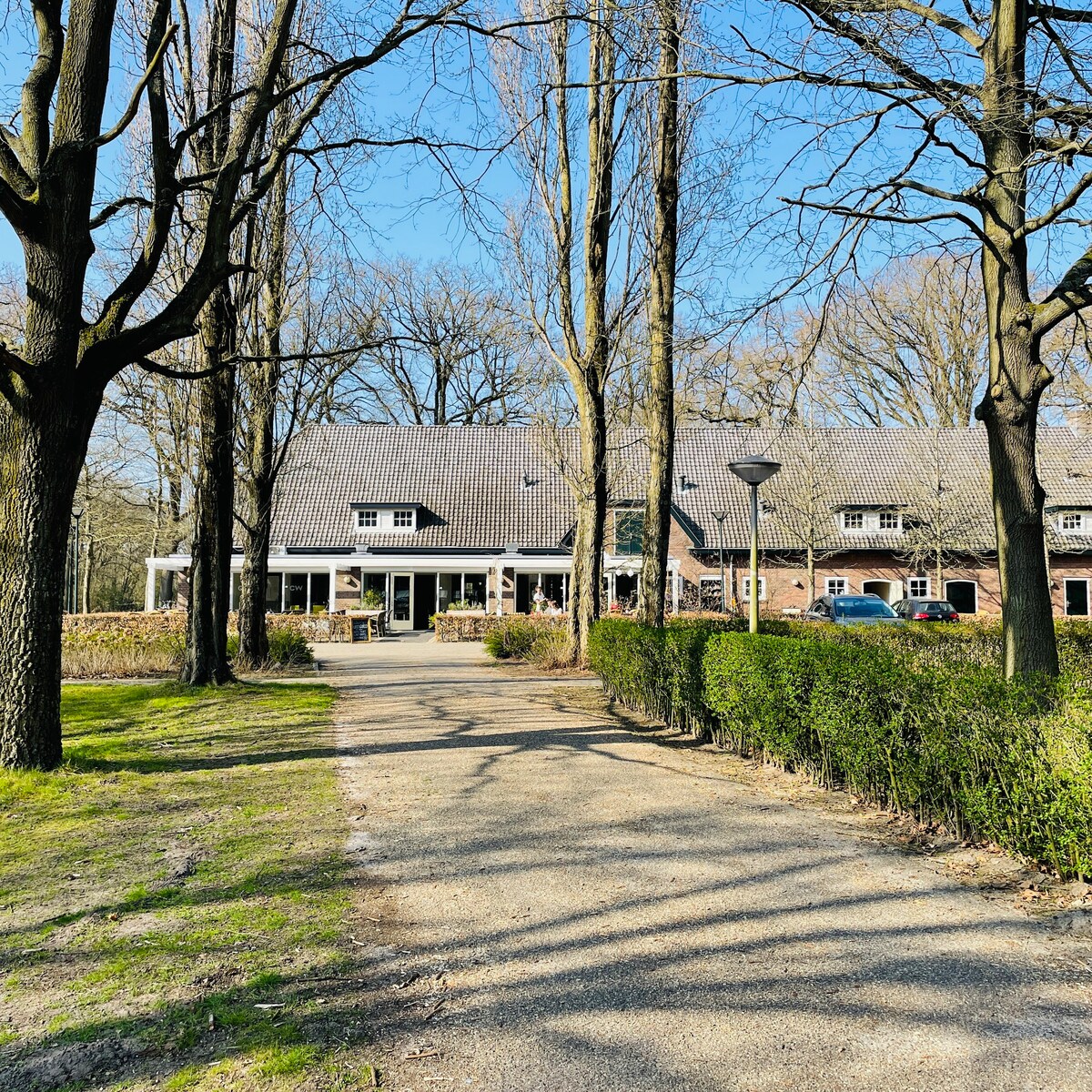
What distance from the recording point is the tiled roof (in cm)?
3284

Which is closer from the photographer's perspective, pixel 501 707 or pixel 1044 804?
pixel 1044 804

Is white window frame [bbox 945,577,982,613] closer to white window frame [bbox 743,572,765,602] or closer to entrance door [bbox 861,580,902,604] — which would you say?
entrance door [bbox 861,580,902,604]

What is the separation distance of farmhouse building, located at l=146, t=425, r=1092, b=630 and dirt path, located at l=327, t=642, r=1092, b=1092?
2529 cm

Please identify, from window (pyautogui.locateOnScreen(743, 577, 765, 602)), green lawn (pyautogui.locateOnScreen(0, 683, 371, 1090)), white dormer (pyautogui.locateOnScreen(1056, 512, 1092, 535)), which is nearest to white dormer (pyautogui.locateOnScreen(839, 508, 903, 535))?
window (pyautogui.locateOnScreen(743, 577, 765, 602))

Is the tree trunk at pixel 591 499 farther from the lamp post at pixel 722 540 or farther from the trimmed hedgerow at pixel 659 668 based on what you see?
the lamp post at pixel 722 540

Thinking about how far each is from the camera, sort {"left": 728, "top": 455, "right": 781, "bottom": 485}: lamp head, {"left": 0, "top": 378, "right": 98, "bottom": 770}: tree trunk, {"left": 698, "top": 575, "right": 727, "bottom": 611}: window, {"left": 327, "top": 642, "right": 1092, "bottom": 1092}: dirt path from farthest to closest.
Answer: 1. {"left": 698, "top": 575, "right": 727, "bottom": 611}: window
2. {"left": 728, "top": 455, "right": 781, "bottom": 485}: lamp head
3. {"left": 0, "top": 378, "right": 98, "bottom": 770}: tree trunk
4. {"left": 327, "top": 642, "right": 1092, "bottom": 1092}: dirt path

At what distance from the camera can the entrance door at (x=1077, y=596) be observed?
32.3 meters

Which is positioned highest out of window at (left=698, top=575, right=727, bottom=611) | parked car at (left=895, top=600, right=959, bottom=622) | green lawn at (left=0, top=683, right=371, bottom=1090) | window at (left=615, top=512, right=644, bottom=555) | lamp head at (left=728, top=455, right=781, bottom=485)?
Result: window at (left=615, top=512, right=644, bottom=555)

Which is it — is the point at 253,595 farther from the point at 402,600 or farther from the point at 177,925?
the point at 402,600

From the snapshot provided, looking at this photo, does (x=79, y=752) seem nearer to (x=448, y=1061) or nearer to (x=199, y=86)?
(x=448, y=1061)

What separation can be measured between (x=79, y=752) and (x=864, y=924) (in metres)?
6.42

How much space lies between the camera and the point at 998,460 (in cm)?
731

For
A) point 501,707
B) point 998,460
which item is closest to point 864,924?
point 998,460

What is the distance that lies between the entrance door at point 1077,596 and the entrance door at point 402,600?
22.8m
